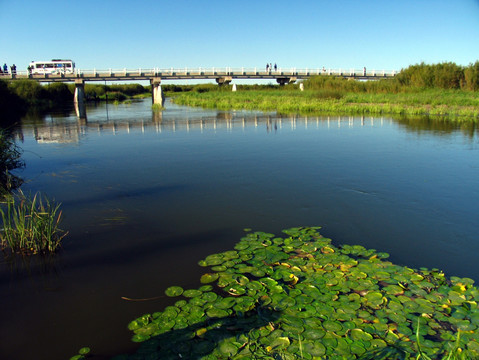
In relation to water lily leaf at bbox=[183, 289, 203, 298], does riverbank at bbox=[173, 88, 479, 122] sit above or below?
above

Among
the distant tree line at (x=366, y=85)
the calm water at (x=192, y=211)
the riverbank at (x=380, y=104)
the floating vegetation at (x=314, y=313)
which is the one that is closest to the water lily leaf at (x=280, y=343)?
the floating vegetation at (x=314, y=313)

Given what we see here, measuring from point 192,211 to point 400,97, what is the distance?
27.1 m

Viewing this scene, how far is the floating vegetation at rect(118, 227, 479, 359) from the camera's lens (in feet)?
12.1

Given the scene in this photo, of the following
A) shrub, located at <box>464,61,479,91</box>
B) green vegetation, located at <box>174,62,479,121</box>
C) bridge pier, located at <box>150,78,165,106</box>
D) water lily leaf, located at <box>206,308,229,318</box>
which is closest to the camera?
water lily leaf, located at <box>206,308,229,318</box>

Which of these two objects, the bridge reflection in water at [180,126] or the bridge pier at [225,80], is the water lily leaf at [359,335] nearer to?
the bridge reflection in water at [180,126]

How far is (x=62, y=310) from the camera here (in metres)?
4.60

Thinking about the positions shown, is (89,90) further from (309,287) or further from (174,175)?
(309,287)

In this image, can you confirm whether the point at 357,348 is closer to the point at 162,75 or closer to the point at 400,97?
the point at 400,97

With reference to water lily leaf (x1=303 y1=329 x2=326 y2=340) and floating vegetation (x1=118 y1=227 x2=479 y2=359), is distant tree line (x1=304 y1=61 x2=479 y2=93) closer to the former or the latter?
floating vegetation (x1=118 y1=227 x2=479 y2=359)

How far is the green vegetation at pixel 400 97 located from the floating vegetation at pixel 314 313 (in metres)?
21.4

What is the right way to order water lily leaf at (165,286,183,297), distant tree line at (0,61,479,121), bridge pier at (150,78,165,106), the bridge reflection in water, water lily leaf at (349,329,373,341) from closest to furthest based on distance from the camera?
1. water lily leaf at (349,329,373,341)
2. water lily leaf at (165,286,183,297)
3. the bridge reflection in water
4. distant tree line at (0,61,479,121)
5. bridge pier at (150,78,165,106)

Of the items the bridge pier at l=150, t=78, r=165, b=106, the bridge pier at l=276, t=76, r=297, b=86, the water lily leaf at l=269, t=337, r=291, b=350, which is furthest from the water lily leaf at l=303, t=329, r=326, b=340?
the bridge pier at l=276, t=76, r=297, b=86

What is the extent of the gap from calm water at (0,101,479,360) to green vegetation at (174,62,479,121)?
11.2m

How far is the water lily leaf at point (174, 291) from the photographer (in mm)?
4749
